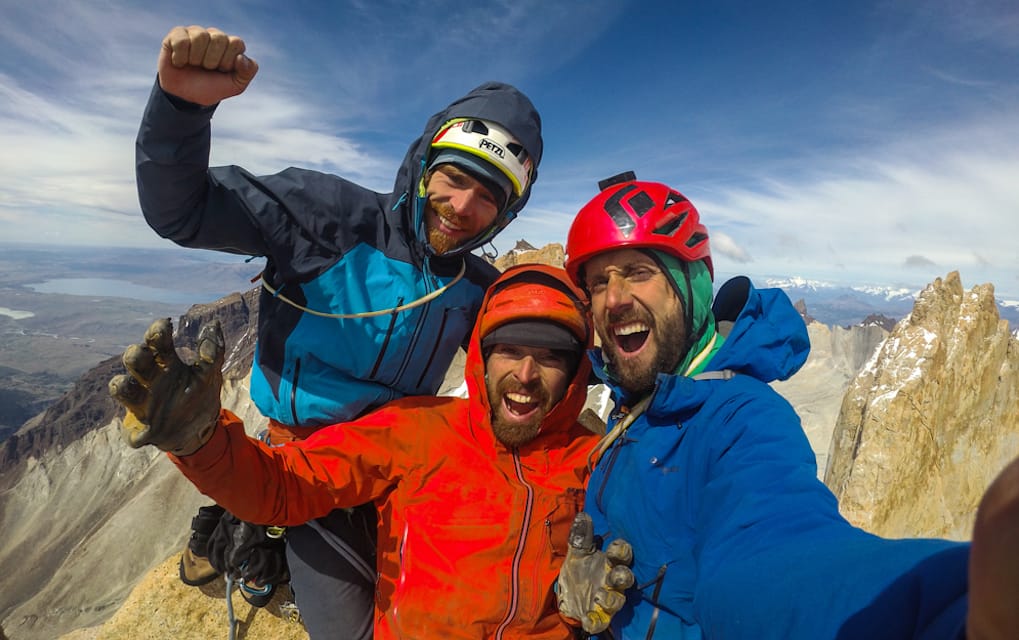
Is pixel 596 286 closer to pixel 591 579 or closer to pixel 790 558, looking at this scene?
pixel 591 579

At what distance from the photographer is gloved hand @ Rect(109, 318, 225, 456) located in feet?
7.80

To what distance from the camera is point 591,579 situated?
335cm

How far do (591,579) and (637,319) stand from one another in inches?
73.6

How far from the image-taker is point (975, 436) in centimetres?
1994

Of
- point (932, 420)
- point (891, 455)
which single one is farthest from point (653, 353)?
point (932, 420)

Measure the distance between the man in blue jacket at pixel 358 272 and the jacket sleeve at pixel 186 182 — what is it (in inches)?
0.6

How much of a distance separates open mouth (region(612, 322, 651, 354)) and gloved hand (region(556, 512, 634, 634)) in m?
1.32

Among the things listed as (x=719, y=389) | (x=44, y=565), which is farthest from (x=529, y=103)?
(x=44, y=565)

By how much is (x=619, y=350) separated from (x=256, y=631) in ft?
15.4

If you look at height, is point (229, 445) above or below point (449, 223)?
below

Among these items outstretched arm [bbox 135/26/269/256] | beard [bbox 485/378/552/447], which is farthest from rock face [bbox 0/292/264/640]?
beard [bbox 485/378/552/447]

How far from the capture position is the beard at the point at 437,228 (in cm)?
425

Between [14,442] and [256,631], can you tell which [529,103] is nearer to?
[256,631]

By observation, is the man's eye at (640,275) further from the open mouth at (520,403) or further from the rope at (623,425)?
the open mouth at (520,403)
